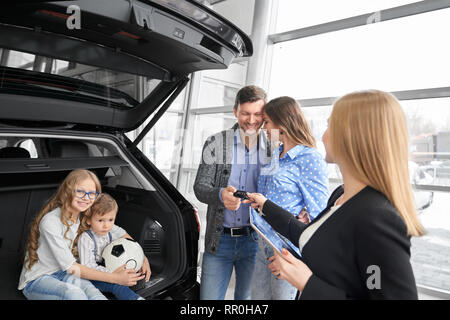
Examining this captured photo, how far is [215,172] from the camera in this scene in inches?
66.3

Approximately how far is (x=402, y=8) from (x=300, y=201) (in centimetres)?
218

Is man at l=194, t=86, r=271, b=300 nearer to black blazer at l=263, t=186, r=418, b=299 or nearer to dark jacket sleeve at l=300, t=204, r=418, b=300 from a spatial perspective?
black blazer at l=263, t=186, r=418, b=299

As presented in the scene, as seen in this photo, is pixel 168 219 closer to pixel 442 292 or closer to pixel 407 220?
pixel 407 220

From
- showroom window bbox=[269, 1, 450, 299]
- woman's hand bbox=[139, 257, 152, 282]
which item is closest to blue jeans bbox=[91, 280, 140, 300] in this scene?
woman's hand bbox=[139, 257, 152, 282]

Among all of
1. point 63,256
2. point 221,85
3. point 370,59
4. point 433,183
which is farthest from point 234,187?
point 221,85

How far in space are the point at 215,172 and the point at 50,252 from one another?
2.65 ft

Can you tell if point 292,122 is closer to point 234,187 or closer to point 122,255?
point 234,187

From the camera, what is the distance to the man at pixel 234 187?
161 cm

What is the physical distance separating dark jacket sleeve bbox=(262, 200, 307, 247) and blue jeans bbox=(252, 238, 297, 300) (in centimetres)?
19

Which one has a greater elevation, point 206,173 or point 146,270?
point 206,173

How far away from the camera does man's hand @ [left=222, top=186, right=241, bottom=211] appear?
1.47m

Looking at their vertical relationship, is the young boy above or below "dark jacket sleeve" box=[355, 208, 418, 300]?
below

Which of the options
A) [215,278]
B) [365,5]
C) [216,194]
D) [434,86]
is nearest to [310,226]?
[216,194]
